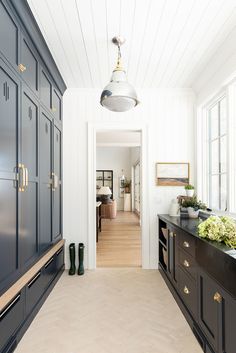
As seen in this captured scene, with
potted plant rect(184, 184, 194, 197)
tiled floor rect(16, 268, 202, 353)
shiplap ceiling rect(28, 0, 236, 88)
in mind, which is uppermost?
shiplap ceiling rect(28, 0, 236, 88)

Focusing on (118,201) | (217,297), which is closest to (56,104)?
(217,297)

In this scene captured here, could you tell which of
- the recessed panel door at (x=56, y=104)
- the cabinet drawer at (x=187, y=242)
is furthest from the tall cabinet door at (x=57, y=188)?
the cabinet drawer at (x=187, y=242)

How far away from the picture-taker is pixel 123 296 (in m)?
2.95

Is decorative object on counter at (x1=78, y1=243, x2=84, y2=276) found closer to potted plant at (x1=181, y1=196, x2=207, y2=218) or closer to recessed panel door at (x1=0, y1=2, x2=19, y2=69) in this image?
potted plant at (x1=181, y1=196, x2=207, y2=218)

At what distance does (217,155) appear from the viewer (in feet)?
10.8

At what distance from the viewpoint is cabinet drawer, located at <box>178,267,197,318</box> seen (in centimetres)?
218

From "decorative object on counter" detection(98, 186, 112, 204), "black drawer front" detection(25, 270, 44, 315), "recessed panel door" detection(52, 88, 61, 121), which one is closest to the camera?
"black drawer front" detection(25, 270, 44, 315)

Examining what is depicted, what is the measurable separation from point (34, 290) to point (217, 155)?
2694mm

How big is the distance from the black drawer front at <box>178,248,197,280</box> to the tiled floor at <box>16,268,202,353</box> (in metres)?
0.49

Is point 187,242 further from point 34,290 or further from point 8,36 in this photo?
point 8,36

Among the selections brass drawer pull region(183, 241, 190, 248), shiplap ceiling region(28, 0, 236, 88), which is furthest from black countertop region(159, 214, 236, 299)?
shiplap ceiling region(28, 0, 236, 88)

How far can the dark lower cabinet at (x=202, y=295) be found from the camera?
1.56m

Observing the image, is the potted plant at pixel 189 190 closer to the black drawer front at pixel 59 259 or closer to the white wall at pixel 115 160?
the black drawer front at pixel 59 259

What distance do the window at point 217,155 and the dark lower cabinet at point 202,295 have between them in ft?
2.48
